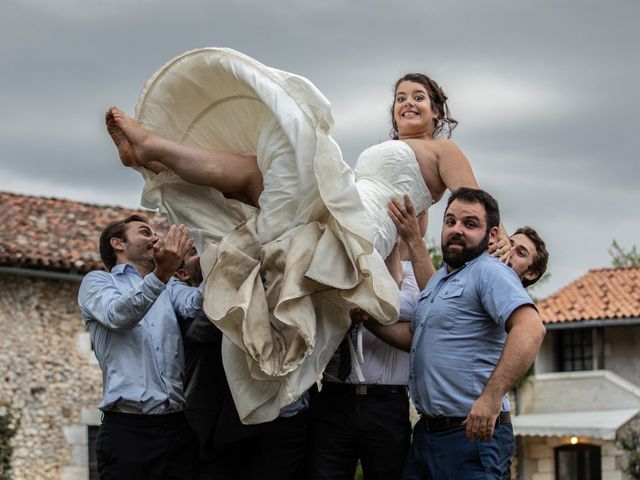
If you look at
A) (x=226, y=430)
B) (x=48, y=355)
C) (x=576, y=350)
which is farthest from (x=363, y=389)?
(x=576, y=350)

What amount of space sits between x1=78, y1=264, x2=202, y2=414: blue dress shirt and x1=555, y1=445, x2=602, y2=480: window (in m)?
24.3

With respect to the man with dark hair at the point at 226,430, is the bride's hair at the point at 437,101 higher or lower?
higher

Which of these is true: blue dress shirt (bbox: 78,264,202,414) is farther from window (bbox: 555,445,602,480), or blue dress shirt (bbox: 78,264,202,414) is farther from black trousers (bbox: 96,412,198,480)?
window (bbox: 555,445,602,480)

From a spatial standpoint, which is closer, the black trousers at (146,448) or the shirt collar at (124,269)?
the black trousers at (146,448)

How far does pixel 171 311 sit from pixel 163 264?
0.50 m

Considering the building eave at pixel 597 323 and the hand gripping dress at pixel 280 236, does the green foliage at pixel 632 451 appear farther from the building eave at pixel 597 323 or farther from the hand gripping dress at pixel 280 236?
the hand gripping dress at pixel 280 236

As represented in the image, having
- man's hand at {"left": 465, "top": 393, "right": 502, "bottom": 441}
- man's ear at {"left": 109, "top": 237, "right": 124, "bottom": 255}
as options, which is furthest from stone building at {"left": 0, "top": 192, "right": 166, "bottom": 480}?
man's hand at {"left": 465, "top": 393, "right": 502, "bottom": 441}

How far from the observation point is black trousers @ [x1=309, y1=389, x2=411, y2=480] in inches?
221

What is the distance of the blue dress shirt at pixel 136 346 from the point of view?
5.79 m

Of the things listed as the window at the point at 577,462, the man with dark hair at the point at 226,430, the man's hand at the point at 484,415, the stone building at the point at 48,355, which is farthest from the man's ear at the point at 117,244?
the window at the point at 577,462

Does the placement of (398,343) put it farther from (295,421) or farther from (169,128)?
(169,128)

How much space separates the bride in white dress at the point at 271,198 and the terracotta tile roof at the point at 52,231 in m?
15.2

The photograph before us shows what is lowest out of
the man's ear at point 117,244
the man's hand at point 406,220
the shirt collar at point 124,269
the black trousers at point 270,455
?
the black trousers at point 270,455

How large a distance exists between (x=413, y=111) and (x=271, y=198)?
915mm
